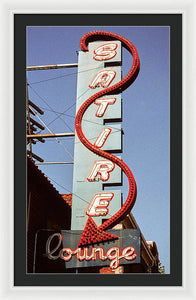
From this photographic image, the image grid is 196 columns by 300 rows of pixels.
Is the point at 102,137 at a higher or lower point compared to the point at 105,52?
lower

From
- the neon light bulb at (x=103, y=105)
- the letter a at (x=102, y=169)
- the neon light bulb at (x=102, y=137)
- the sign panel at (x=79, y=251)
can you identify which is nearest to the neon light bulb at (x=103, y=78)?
the neon light bulb at (x=103, y=105)

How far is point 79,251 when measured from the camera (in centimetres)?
1514

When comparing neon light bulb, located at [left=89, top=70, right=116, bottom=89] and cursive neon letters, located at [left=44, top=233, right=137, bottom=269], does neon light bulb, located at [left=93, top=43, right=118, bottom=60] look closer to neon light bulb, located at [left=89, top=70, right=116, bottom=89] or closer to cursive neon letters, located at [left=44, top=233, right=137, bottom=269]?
neon light bulb, located at [left=89, top=70, right=116, bottom=89]

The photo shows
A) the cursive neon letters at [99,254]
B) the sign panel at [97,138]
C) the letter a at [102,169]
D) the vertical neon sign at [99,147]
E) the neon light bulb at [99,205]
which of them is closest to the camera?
the cursive neon letters at [99,254]

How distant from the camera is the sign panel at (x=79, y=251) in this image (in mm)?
14906

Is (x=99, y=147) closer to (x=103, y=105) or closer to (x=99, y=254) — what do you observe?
(x=103, y=105)

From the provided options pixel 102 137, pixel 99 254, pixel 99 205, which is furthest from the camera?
pixel 102 137

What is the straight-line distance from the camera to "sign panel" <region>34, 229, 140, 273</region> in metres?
14.9

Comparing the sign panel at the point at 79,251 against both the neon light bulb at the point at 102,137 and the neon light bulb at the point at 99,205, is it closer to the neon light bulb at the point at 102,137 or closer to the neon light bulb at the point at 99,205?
the neon light bulb at the point at 99,205

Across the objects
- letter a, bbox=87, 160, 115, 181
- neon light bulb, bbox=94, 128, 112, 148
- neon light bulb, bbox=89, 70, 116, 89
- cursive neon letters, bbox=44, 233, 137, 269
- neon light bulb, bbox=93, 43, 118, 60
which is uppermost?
neon light bulb, bbox=93, 43, 118, 60

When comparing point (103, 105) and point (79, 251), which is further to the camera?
point (103, 105)

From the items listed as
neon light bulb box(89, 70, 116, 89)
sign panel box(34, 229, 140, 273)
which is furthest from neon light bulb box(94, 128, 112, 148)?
sign panel box(34, 229, 140, 273)

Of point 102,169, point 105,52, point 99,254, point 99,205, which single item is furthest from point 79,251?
point 105,52
